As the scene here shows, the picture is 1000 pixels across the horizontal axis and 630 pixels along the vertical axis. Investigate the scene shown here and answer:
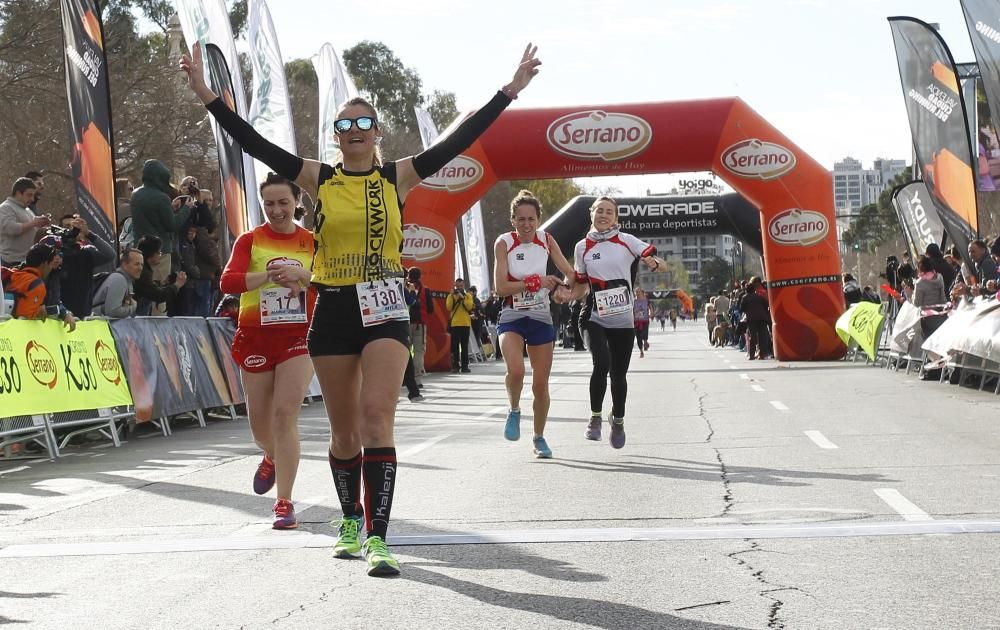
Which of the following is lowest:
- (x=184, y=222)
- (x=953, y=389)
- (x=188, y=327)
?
(x=953, y=389)

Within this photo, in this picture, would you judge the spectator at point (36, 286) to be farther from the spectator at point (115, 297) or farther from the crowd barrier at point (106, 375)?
the spectator at point (115, 297)

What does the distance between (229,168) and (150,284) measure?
5.62m

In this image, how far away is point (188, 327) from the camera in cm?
1581

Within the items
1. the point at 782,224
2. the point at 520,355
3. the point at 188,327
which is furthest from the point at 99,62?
the point at 782,224

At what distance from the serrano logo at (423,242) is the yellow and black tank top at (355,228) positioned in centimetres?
2362

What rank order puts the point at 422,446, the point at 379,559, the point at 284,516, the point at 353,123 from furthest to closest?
the point at 422,446
the point at 284,516
the point at 353,123
the point at 379,559

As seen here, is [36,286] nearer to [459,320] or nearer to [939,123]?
[939,123]

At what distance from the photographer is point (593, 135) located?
28.7m

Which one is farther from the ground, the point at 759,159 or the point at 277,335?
the point at 759,159

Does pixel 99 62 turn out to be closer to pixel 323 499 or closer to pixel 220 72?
pixel 220 72

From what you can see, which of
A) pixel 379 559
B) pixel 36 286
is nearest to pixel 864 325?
pixel 36 286

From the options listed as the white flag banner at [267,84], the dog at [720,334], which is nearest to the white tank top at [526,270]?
the white flag banner at [267,84]

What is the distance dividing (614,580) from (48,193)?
112 ft

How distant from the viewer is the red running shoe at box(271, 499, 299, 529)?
7.16 metres
